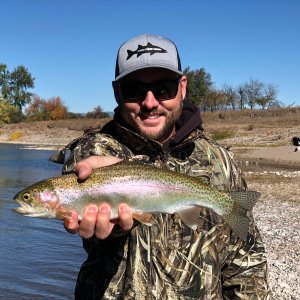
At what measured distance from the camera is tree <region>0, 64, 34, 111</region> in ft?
388

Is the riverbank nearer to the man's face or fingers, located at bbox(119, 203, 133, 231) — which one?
the man's face

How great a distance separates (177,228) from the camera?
342 cm

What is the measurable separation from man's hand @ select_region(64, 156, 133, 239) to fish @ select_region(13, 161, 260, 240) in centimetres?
5

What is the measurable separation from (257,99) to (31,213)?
292 feet

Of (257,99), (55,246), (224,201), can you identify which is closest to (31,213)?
(224,201)

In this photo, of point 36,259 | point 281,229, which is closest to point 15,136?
point 36,259

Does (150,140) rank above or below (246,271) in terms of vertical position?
above

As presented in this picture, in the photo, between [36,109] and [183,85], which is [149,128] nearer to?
[183,85]

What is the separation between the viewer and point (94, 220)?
3.06 meters

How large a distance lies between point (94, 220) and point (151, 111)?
3.06ft

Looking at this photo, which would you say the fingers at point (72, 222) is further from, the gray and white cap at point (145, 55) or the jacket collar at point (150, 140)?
the gray and white cap at point (145, 55)

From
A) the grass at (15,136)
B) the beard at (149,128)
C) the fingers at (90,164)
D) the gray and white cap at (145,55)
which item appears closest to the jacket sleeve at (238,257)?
the beard at (149,128)

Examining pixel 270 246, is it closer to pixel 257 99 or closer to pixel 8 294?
pixel 8 294

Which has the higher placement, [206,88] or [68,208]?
[206,88]
